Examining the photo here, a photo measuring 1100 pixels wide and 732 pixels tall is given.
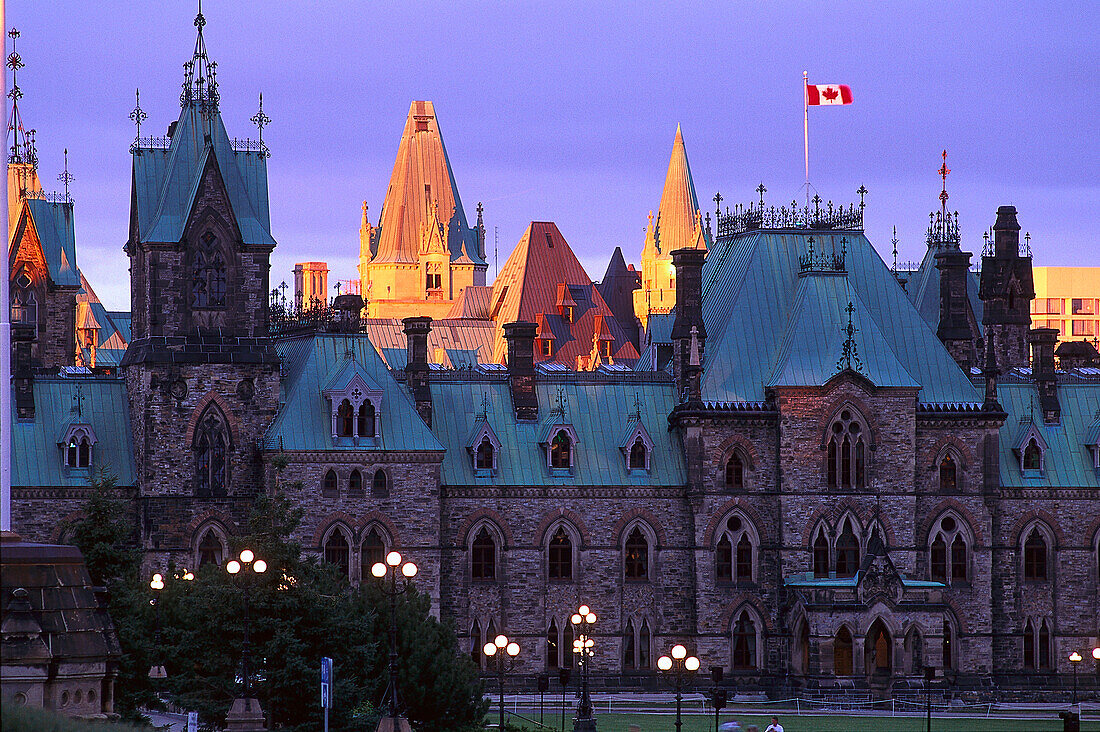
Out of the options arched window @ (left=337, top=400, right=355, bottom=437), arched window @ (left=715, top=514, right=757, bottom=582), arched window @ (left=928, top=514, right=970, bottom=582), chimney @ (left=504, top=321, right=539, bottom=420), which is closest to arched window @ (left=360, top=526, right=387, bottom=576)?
arched window @ (left=337, top=400, right=355, bottom=437)

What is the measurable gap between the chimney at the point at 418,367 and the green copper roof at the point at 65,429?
36.1 ft

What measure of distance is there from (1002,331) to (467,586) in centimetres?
2930

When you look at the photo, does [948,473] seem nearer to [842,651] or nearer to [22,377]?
[842,651]

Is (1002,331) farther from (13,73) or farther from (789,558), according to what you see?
(13,73)

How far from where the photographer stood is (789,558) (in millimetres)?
84562

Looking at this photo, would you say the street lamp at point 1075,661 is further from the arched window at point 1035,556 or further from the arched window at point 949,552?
the arched window at point 949,552

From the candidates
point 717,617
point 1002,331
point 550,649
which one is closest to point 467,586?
point 550,649

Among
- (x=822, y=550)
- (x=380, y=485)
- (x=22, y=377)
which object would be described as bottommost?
(x=822, y=550)

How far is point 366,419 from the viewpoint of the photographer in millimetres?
82375

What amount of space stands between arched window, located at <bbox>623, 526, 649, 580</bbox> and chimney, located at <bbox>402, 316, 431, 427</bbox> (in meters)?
9.00

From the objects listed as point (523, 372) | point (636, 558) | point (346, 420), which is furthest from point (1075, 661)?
point (346, 420)

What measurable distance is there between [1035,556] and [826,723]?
20.1 m

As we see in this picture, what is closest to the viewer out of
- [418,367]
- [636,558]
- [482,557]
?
[482,557]

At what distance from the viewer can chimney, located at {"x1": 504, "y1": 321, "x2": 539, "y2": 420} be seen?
87.4 metres
